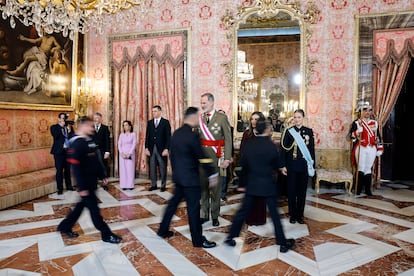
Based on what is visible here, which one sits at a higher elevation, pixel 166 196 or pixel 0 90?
pixel 0 90

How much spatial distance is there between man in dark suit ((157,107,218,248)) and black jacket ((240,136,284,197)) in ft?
1.41

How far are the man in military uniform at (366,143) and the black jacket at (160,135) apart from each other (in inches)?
130

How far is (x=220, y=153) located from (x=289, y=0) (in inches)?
158

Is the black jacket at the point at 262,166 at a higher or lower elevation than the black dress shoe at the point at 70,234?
higher

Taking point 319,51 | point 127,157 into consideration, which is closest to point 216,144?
point 127,157

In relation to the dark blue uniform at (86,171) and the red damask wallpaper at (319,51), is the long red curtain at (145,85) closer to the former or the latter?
the red damask wallpaper at (319,51)

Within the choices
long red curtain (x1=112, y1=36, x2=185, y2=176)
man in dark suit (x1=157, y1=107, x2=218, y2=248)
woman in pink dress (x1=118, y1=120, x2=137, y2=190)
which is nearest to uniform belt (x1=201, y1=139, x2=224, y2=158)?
man in dark suit (x1=157, y1=107, x2=218, y2=248)

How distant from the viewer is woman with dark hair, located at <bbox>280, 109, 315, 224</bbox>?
13.3 feet

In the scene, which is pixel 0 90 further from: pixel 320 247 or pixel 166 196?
pixel 320 247

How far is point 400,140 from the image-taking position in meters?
7.81

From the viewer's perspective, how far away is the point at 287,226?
4.12 meters

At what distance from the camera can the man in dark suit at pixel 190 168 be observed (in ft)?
10.7

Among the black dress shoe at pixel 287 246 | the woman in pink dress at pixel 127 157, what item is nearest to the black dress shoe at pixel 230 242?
the black dress shoe at pixel 287 246

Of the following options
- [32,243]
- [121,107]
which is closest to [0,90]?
[121,107]
